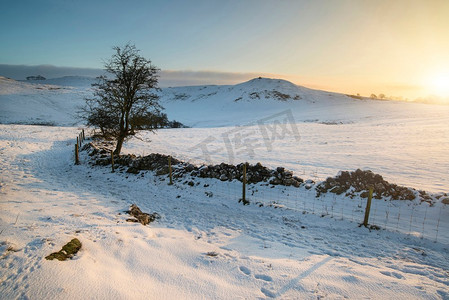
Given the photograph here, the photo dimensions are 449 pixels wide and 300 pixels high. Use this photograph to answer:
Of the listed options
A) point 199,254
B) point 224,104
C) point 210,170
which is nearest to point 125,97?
point 210,170

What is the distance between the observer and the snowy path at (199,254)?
420 cm

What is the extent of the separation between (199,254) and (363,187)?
8.56m

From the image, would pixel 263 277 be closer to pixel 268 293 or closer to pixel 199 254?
pixel 268 293

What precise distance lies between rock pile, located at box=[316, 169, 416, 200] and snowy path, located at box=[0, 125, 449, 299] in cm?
230

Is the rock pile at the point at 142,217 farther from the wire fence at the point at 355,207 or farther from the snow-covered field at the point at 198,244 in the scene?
the wire fence at the point at 355,207

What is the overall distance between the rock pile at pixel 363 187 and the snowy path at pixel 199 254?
7.54 ft

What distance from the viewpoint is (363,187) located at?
10422 millimetres

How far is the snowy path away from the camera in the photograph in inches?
165

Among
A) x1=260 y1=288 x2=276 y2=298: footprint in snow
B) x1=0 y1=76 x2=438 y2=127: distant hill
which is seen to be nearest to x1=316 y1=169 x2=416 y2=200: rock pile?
x1=260 y1=288 x2=276 y2=298: footprint in snow

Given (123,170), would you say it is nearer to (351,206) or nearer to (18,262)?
(18,262)

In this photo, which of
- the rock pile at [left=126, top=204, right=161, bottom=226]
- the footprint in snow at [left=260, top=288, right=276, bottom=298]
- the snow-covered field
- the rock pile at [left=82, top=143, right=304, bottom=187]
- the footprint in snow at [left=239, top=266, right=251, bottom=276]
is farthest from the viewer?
the rock pile at [left=82, top=143, right=304, bottom=187]

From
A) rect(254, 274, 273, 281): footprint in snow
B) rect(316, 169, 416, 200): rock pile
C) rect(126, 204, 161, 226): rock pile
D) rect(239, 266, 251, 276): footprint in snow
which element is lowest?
rect(126, 204, 161, 226): rock pile

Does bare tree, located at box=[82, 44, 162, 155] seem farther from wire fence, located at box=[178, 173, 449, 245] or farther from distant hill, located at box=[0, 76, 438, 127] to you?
distant hill, located at box=[0, 76, 438, 127]

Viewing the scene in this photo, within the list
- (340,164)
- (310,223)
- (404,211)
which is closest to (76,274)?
(310,223)
